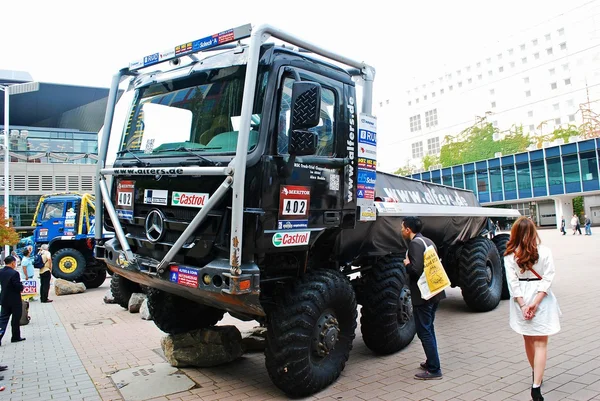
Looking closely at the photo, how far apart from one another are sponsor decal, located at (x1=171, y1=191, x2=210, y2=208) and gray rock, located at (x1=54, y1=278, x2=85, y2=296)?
36.2 feet

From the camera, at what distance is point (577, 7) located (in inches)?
2586

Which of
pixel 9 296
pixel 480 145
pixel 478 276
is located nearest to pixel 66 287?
pixel 9 296

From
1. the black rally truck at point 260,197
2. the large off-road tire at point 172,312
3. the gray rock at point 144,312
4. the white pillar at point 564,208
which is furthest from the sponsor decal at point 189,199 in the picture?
the white pillar at point 564,208

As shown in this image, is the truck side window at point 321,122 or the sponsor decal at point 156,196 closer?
the truck side window at point 321,122

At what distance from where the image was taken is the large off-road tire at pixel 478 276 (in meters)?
7.78

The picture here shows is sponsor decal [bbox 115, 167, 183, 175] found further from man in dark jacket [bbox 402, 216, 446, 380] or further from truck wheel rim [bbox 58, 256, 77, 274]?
truck wheel rim [bbox 58, 256, 77, 274]

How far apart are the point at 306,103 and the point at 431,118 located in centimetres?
8430

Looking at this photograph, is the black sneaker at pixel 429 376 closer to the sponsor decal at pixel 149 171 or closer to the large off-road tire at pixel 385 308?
the large off-road tire at pixel 385 308

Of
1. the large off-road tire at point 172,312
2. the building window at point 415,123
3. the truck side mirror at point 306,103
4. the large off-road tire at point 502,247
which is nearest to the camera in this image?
the truck side mirror at point 306,103

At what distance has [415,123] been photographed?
86.5 meters

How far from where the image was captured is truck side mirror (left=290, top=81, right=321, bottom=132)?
13.6 ft

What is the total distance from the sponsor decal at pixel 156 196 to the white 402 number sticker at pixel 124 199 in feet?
0.88

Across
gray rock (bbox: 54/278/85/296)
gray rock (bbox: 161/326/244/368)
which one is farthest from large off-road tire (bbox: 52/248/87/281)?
gray rock (bbox: 161/326/244/368)

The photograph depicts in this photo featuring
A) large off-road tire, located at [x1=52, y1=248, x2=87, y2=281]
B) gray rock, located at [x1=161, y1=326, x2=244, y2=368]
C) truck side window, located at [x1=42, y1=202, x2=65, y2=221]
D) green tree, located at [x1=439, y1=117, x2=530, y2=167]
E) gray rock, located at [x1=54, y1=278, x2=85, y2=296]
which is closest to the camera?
gray rock, located at [x1=161, y1=326, x2=244, y2=368]
